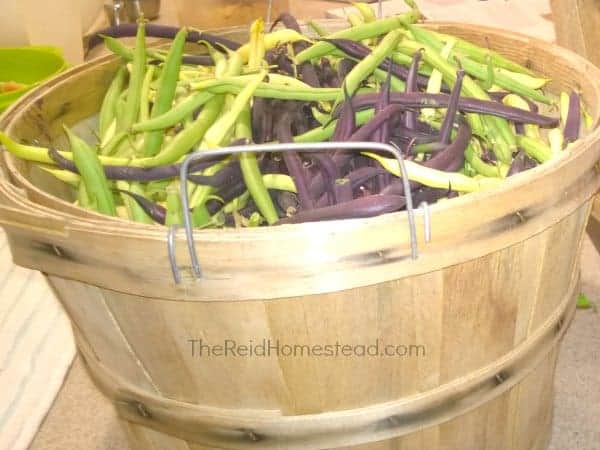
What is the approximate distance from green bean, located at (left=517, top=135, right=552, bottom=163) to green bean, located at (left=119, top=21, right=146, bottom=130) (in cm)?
50

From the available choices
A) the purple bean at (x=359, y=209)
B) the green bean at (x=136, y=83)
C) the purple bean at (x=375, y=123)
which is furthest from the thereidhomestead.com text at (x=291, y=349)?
the green bean at (x=136, y=83)

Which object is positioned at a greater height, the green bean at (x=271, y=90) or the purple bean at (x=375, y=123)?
the green bean at (x=271, y=90)

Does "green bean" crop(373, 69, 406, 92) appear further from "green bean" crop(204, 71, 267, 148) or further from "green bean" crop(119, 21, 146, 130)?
"green bean" crop(119, 21, 146, 130)

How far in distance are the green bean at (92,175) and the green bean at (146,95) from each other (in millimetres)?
145

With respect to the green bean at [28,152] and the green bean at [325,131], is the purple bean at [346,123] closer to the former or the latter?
the green bean at [325,131]

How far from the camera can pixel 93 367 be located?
83 cm

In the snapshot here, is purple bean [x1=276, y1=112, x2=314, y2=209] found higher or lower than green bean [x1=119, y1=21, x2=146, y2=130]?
lower

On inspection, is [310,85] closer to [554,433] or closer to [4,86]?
[554,433]

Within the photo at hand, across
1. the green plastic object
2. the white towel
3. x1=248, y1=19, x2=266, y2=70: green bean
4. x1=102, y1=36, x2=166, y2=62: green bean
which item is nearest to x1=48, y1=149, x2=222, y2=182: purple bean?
x1=248, y1=19, x2=266, y2=70: green bean

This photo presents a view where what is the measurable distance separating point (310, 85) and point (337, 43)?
0.08 meters

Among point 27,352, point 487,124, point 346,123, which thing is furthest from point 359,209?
point 27,352

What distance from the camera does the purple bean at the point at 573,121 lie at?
773mm

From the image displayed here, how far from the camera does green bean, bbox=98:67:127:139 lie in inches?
37.5

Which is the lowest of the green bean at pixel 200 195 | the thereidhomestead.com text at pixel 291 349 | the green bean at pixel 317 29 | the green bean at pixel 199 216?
the thereidhomestead.com text at pixel 291 349
